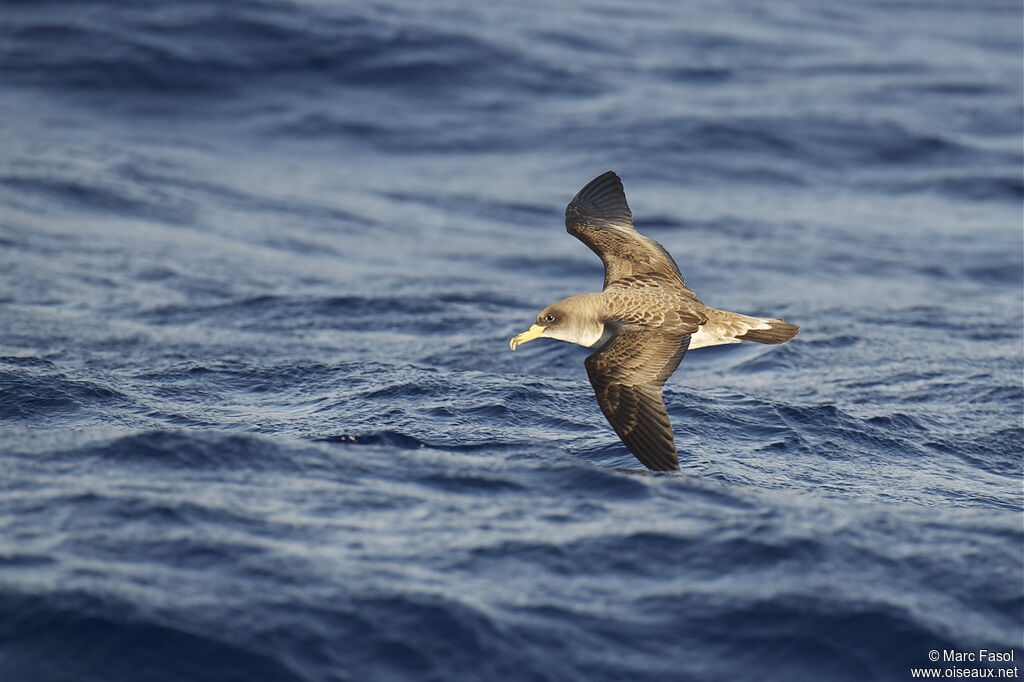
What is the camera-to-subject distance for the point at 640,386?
7359mm

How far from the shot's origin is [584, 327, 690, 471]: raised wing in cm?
705

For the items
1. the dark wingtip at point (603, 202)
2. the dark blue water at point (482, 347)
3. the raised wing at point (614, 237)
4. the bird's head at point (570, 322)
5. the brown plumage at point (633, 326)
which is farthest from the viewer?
the dark wingtip at point (603, 202)

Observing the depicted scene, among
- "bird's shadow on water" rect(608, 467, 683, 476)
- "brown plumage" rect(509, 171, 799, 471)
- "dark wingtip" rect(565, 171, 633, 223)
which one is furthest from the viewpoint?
"dark wingtip" rect(565, 171, 633, 223)

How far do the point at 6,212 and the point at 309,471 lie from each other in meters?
9.06

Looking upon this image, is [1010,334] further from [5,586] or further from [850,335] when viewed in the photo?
[5,586]

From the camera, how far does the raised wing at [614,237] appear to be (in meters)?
8.97

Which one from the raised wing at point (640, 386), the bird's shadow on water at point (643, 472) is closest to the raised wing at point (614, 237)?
the raised wing at point (640, 386)

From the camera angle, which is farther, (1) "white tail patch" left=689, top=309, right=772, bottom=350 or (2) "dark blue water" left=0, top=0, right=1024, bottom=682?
(1) "white tail patch" left=689, top=309, right=772, bottom=350

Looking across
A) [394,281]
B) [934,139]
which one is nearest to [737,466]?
[394,281]

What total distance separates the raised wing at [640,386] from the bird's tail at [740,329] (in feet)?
1.38

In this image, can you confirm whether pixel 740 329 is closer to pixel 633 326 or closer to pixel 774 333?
pixel 774 333

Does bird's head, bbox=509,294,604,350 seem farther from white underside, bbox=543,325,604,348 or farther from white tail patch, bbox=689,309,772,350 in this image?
white tail patch, bbox=689,309,772,350

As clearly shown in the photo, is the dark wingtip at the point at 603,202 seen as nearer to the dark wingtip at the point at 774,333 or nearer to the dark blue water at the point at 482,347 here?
the dark blue water at the point at 482,347

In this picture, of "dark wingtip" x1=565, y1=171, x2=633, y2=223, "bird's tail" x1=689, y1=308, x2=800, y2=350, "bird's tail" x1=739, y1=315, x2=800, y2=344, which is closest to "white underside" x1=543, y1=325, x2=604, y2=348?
"bird's tail" x1=689, y1=308, x2=800, y2=350
